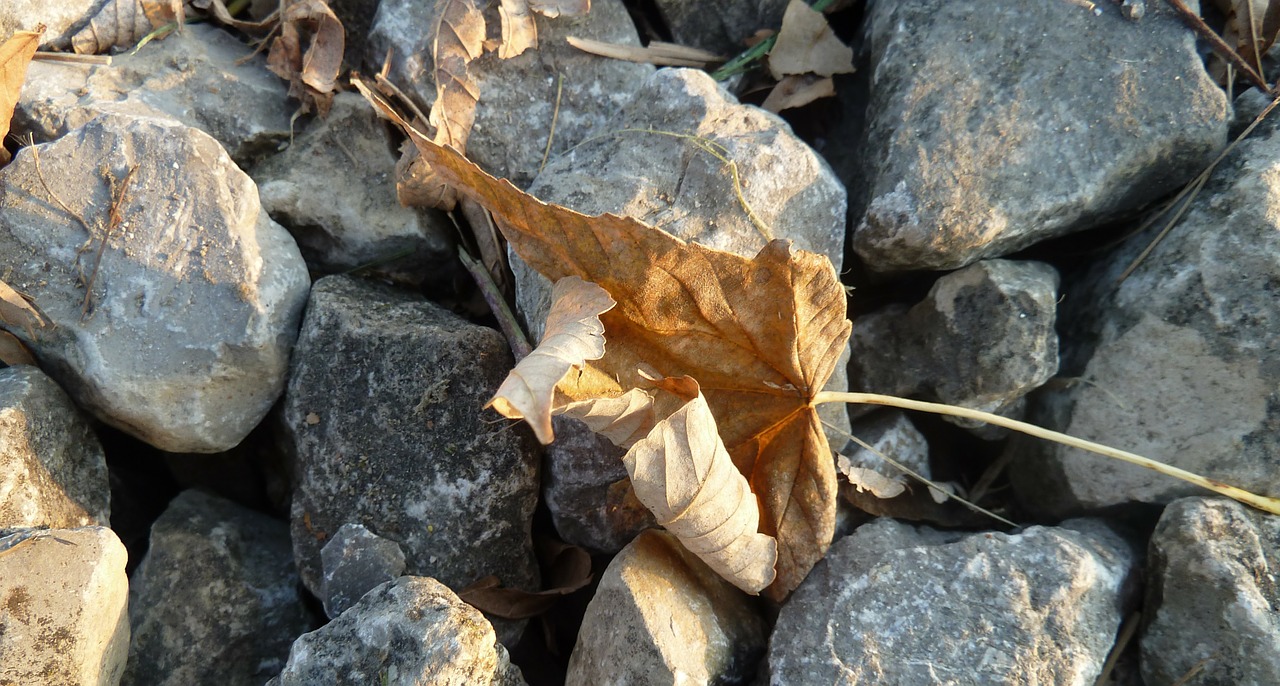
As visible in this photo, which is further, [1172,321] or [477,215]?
[477,215]

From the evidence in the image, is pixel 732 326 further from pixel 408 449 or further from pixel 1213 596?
pixel 1213 596

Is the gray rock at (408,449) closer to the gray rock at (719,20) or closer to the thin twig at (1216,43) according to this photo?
the gray rock at (719,20)

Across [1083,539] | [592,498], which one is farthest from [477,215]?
[1083,539]

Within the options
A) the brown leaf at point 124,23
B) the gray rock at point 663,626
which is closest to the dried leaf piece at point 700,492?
the gray rock at point 663,626

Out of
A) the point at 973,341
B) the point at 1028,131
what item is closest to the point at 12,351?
the point at 973,341

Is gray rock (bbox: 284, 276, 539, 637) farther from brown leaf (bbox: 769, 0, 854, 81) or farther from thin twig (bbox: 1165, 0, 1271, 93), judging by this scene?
thin twig (bbox: 1165, 0, 1271, 93)

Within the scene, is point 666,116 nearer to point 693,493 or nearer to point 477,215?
point 477,215

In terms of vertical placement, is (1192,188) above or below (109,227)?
above
